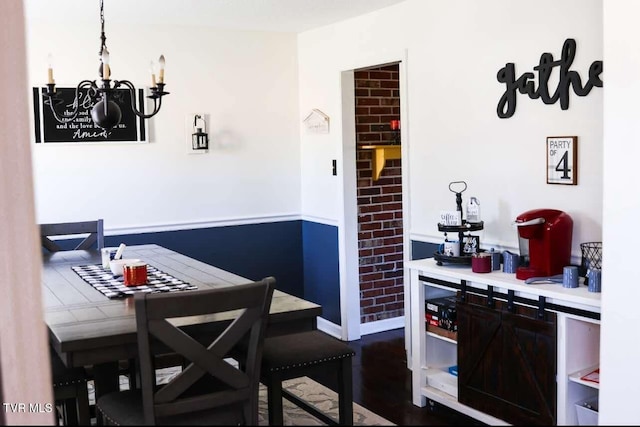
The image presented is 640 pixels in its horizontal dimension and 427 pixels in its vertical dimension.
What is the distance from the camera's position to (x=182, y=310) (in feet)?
6.26

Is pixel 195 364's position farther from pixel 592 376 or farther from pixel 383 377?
pixel 383 377

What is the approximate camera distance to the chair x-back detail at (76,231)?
3.94 m

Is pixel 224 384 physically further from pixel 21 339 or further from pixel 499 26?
pixel 499 26

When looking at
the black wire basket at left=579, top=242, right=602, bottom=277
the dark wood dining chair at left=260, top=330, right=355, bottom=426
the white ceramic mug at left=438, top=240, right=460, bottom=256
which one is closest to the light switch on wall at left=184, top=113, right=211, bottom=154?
the white ceramic mug at left=438, top=240, right=460, bottom=256

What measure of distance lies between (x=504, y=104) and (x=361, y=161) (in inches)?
61.2

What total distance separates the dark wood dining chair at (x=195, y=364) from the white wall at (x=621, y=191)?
3.81ft

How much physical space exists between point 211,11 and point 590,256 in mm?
2721

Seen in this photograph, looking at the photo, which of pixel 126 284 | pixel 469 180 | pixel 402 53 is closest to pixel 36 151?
pixel 126 284

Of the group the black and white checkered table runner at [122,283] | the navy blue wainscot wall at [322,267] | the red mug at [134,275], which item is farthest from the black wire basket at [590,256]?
the navy blue wainscot wall at [322,267]

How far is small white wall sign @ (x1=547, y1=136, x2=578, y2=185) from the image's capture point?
123 inches

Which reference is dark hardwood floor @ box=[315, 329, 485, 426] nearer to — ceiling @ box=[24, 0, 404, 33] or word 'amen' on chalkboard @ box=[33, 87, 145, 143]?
word 'amen' on chalkboard @ box=[33, 87, 145, 143]

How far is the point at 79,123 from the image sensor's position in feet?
14.9

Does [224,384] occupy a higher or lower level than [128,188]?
lower

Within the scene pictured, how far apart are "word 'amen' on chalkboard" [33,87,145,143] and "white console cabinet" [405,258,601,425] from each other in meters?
2.25
